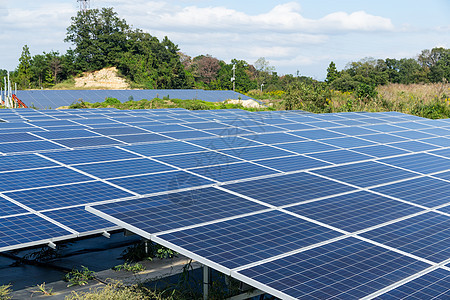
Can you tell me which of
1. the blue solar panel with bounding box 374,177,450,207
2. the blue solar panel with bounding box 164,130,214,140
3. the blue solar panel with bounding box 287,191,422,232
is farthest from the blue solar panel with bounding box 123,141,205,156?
the blue solar panel with bounding box 287,191,422,232

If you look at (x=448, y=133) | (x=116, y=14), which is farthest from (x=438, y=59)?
(x=448, y=133)

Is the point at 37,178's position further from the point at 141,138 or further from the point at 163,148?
the point at 141,138

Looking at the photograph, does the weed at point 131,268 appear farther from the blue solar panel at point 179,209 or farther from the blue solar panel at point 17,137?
A: the blue solar panel at point 17,137

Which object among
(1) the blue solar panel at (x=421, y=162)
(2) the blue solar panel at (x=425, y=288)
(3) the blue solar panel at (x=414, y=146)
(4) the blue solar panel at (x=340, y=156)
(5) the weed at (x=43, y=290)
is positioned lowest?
(5) the weed at (x=43, y=290)

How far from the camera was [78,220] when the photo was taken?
11.2 meters

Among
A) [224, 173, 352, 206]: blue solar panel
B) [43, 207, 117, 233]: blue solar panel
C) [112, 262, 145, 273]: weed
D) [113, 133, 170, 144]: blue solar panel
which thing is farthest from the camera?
[113, 133, 170, 144]: blue solar panel

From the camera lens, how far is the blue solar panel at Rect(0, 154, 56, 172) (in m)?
14.9

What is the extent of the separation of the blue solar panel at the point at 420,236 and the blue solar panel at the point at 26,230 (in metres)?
6.26

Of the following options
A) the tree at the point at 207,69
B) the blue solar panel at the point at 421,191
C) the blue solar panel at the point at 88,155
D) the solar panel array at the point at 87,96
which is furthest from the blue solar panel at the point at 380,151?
the tree at the point at 207,69

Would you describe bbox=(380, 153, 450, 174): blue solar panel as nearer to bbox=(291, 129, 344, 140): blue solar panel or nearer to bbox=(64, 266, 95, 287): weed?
bbox=(291, 129, 344, 140): blue solar panel

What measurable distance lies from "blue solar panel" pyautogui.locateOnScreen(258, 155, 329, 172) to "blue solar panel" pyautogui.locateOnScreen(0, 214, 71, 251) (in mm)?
6904

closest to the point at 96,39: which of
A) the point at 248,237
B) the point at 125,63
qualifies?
the point at 125,63

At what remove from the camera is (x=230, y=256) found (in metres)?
7.76

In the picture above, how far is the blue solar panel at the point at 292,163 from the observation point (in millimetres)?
15148
